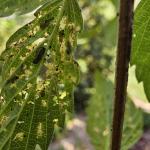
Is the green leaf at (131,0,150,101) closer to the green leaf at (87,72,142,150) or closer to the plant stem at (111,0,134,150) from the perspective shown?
the plant stem at (111,0,134,150)

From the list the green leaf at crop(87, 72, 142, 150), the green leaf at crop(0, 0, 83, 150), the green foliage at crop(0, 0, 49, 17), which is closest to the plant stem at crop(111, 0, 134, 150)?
the green leaf at crop(0, 0, 83, 150)

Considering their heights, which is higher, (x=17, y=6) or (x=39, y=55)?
(x=17, y=6)

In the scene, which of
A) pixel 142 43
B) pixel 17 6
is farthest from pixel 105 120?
pixel 17 6

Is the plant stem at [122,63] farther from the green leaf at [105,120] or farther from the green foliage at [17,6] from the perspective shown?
the green leaf at [105,120]

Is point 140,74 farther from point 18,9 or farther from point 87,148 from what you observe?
point 87,148

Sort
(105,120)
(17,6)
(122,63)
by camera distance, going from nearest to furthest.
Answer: (122,63) < (17,6) < (105,120)

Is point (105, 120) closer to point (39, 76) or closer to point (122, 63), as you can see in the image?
point (39, 76)
